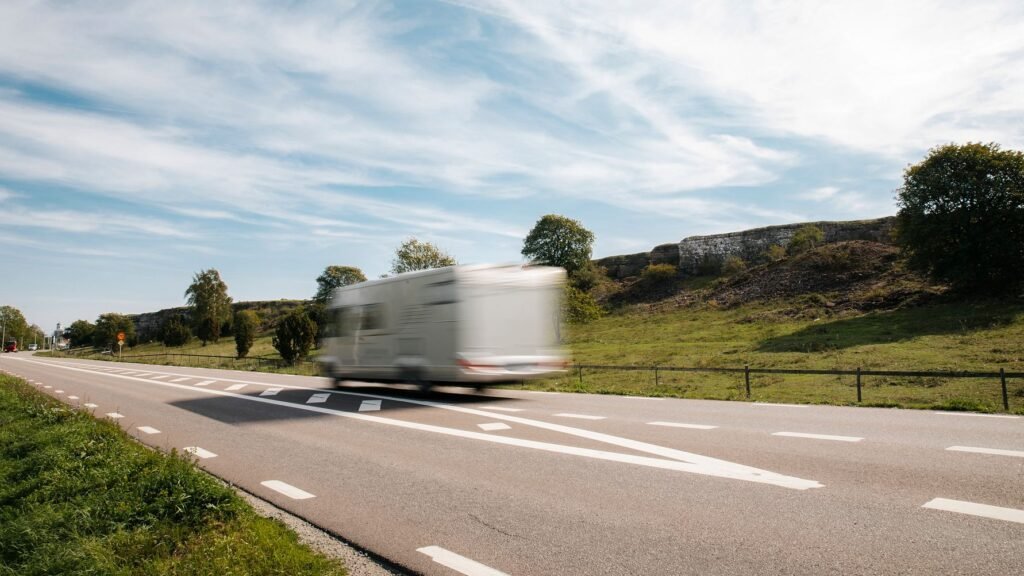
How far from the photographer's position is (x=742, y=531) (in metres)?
4.38

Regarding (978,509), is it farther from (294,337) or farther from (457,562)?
(294,337)

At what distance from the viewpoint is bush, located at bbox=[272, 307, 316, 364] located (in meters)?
42.4

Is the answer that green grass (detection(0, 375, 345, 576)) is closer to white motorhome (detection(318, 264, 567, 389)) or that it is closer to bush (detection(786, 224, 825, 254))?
white motorhome (detection(318, 264, 567, 389))

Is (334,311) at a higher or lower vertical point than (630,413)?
higher

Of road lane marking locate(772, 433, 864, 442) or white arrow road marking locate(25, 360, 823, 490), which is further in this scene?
road lane marking locate(772, 433, 864, 442)

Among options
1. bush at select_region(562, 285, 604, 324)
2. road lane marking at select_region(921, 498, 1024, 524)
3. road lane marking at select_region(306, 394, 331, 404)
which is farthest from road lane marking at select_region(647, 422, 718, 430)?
bush at select_region(562, 285, 604, 324)

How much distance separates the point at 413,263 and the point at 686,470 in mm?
61560

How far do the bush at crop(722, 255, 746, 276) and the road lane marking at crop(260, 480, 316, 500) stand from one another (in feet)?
205

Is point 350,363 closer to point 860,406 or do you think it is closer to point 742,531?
point 860,406

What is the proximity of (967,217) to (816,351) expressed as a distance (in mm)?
16293

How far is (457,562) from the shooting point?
A: 4.08m

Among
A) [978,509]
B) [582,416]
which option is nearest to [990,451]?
[978,509]

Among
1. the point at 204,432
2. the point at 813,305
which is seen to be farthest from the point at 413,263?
the point at 204,432

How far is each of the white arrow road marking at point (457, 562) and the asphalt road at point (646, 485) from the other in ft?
0.05
